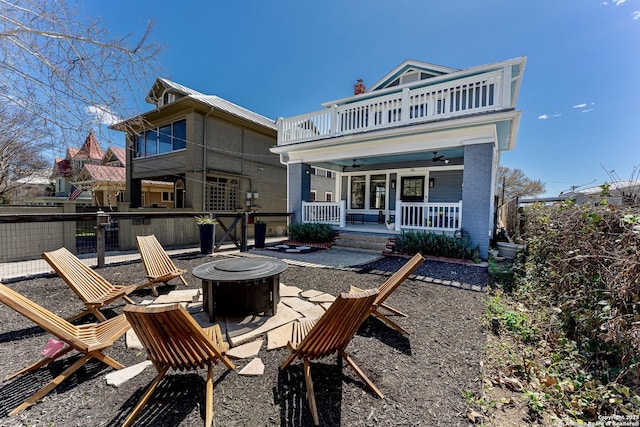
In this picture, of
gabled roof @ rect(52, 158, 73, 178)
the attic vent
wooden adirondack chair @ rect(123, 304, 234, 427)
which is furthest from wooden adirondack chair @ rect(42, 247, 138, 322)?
gabled roof @ rect(52, 158, 73, 178)

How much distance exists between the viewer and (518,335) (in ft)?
10.2

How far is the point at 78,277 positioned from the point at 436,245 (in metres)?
7.12

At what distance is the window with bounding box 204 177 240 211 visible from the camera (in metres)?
12.2

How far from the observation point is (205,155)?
1152cm

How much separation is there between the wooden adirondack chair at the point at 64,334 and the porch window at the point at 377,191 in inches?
396

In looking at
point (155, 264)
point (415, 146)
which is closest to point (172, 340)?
point (155, 264)

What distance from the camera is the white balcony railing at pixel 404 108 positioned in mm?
6492

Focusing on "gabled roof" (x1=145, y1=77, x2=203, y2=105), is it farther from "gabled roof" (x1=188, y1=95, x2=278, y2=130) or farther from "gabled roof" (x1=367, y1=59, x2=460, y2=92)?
"gabled roof" (x1=367, y1=59, x2=460, y2=92)

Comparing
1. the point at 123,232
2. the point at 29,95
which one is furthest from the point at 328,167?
the point at 29,95

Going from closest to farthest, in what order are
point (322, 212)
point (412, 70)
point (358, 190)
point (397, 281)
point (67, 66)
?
point (397, 281) < point (67, 66) < point (322, 212) < point (412, 70) < point (358, 190)

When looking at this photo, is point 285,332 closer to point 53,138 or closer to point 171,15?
point 53,138

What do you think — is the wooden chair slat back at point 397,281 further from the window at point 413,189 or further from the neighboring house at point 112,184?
the neighboring house at point 112,184

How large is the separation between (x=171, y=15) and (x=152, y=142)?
29.5ft

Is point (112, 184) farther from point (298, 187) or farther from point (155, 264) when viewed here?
point (155, 264)
